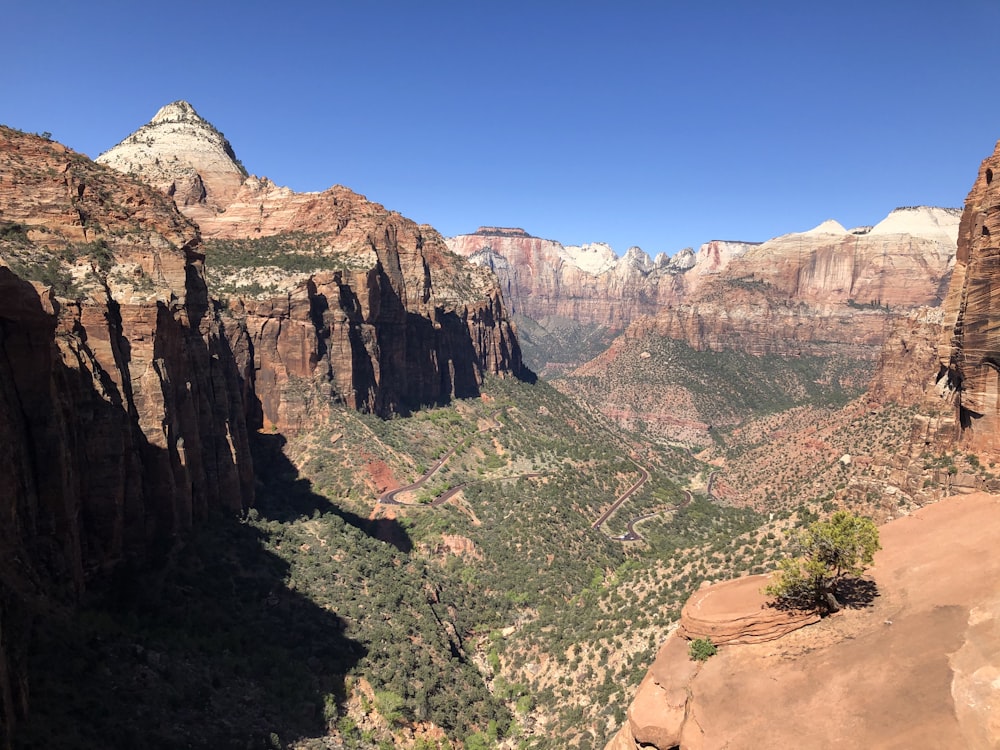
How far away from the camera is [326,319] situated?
83688mm

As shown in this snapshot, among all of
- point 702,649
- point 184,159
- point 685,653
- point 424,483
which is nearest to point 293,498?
point 424,483

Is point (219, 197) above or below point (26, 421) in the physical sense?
above

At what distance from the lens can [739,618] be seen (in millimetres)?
27641

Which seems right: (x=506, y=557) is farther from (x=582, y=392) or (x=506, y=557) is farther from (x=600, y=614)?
(x=582, y=392)

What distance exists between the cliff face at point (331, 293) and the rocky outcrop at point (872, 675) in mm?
63904

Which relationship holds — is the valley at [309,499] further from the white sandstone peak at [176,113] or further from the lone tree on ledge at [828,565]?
the white sandstone peak at [176,113]

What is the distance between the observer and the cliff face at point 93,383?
89.9ft

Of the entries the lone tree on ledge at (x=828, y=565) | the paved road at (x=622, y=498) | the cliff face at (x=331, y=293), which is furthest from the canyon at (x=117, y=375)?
the paved road at (x=622, y=498)

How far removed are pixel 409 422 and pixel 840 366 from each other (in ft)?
494

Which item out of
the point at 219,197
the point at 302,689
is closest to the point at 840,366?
the point at 219,197

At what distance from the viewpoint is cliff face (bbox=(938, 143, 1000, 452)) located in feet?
103

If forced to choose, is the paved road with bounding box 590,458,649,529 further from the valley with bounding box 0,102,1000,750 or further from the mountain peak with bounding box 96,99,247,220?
the mountain peak with bounding box 96,99,247,220

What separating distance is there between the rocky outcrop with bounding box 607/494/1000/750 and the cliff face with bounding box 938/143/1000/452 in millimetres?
5786

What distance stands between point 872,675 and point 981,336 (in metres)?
20.6
